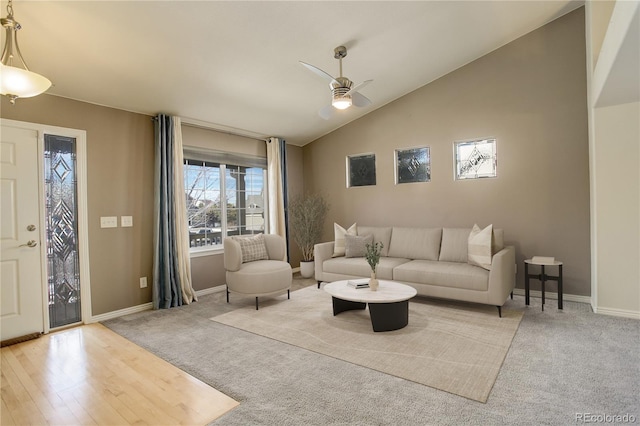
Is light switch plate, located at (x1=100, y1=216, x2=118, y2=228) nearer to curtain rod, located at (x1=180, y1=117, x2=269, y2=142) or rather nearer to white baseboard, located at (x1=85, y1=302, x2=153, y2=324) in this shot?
white baseboard, located at (x1=85, y1=302, x2=153, y2=324)

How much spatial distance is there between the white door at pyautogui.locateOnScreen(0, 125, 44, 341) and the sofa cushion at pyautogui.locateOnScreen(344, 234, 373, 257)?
369cm

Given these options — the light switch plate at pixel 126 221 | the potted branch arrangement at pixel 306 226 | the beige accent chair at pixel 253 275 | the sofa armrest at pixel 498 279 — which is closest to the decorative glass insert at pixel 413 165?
the potted branch arrangement at pixel 306 226

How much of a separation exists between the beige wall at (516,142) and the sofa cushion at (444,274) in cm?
102

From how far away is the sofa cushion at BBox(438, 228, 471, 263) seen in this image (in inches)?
168

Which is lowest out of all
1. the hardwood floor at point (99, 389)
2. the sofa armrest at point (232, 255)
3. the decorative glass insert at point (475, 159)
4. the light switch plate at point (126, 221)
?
the hardwood floor at point (99, 389)

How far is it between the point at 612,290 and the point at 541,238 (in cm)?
92

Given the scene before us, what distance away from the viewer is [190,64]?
11.3 ft

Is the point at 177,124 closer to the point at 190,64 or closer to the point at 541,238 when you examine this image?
the point at 190,64

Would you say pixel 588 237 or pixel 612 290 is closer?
pixel 612 290

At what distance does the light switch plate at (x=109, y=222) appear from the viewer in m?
3.87

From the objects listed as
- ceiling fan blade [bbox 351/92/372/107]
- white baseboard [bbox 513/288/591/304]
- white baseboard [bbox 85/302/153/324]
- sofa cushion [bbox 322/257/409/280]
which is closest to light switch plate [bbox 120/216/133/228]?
white baseboard [bbox 85/302/153/324]

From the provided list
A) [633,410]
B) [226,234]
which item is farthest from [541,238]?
[226,234]

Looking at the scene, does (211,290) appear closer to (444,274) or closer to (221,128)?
(221,128)

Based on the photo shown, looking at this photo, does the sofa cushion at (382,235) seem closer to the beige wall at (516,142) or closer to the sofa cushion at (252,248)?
the beige wall at (516,142)
